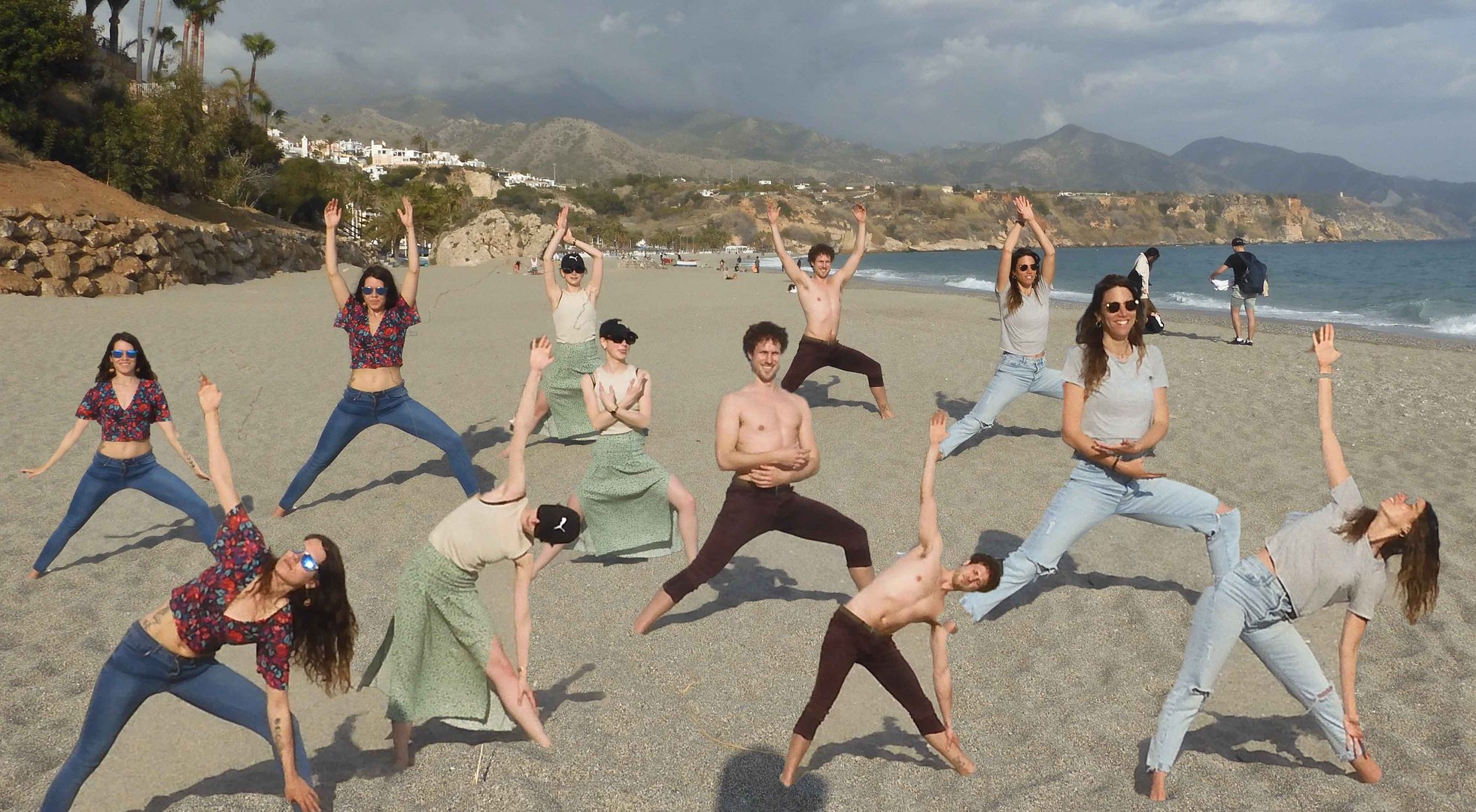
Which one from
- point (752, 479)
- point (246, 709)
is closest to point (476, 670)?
point (246, 709)

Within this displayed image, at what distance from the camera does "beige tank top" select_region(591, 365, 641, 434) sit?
6375mm

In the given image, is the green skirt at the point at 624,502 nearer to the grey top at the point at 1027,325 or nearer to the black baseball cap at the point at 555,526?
the black baseball cap at the point at 555,526

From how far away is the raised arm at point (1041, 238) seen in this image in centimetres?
769

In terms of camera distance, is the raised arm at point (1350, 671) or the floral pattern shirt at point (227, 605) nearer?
the floral pattern shirt at point (227, 605)

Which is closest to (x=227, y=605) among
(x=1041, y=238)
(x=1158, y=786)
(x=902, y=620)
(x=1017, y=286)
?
(x=902, y=620)

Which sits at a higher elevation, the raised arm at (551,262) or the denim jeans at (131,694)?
the raised arm at (551,262)

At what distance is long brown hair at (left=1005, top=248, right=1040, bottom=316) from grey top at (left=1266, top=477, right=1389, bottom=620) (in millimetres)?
5069

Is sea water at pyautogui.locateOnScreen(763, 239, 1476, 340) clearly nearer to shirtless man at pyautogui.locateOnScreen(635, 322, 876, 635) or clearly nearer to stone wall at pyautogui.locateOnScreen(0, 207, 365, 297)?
shirtless man at pyautogui.locateOnScreen(635, 322, 876, 635)

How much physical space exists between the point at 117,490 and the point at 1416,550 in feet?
24.2

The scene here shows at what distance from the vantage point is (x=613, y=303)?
92.3ft

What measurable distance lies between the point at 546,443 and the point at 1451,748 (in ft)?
27.1

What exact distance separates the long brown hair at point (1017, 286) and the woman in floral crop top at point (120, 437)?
6.96 m

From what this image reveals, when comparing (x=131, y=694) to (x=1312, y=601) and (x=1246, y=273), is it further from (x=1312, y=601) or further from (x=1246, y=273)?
(x=1246, y=273)

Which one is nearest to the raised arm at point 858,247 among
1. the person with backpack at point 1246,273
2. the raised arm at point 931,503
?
the raised arm at point 931,503
